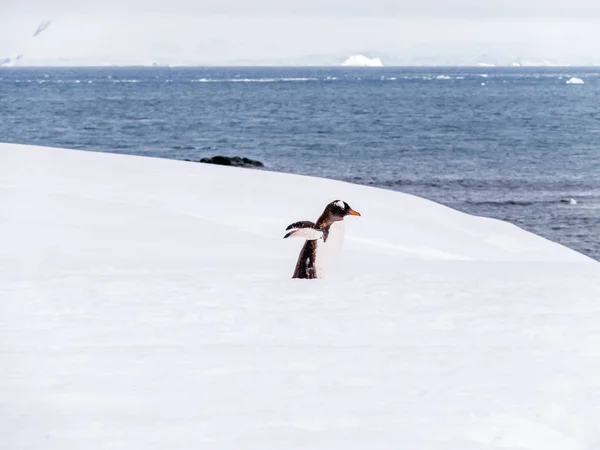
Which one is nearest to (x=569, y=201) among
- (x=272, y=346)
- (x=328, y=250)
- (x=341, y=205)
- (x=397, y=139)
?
(x=328, y=250)

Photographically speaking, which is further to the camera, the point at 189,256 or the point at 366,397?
the point at 189,256

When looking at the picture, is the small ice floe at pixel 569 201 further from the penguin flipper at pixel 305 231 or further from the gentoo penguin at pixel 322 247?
the penguin flipper at pixel 305 231

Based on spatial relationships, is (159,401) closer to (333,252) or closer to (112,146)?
(333,252)

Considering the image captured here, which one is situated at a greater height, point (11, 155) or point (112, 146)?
point (11, 155)

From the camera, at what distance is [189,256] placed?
31.3ft

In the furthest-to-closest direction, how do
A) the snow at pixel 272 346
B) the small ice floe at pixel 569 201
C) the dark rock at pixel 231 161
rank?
the dark rock at pixel 231 161 → the small ice floe at pixel 569 201 → the snow at pixel 272 346

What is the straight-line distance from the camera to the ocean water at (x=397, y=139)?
27.8 m

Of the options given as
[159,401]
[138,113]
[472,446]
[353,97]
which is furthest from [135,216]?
[353,97]

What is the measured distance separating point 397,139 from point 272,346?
144 feet

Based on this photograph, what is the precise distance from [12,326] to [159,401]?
1873mm

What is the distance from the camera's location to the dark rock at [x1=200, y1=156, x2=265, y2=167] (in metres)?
31.2

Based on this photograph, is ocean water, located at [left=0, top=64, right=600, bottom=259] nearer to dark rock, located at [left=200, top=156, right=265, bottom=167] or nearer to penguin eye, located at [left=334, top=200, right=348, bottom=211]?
dark rock, located at [left=200, top=156, right=265, bottom=167]

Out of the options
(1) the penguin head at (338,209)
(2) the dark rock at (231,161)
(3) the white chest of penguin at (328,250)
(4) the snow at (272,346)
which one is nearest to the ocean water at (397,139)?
(2) the dark rock at (231,161)

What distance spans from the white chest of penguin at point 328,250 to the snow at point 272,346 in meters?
0.17
